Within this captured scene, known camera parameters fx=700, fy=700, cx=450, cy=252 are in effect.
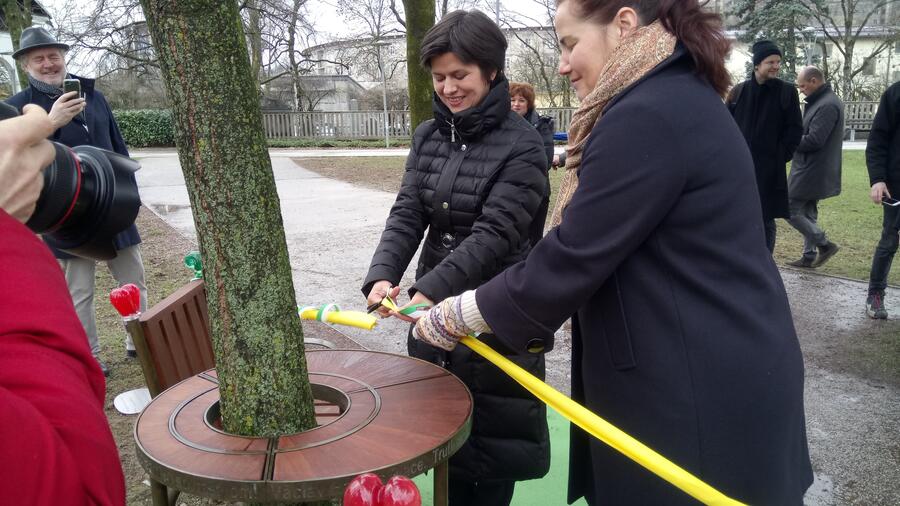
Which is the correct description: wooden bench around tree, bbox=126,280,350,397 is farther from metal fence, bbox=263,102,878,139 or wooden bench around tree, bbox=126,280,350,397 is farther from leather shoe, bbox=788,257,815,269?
metal fence, bbox=263,102,878,139

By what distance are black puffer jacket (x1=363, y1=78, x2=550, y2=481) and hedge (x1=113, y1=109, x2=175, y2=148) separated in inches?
1035

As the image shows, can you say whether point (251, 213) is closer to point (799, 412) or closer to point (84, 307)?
point (799, 412)

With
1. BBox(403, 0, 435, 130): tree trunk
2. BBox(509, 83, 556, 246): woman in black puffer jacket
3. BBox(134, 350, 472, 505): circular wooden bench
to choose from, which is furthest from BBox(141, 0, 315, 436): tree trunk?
BBox(403, 0, 435, 130): tree trunk

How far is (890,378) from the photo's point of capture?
4.26 meters

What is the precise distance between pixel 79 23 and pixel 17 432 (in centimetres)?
2877

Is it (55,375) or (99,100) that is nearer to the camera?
(55,375)

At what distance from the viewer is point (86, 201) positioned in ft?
4.23

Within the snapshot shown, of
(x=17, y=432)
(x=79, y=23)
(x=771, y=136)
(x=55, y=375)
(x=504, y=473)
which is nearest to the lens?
(x=17, y=432)

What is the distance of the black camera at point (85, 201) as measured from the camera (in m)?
1.18

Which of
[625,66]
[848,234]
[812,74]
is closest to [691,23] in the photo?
[625,66]

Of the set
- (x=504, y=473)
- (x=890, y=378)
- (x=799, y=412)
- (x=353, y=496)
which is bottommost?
(x=890, y=378)

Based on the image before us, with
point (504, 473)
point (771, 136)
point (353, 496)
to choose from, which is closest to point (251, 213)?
point (353, 496)

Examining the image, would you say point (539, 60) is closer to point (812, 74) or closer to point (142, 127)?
point (142, 127)

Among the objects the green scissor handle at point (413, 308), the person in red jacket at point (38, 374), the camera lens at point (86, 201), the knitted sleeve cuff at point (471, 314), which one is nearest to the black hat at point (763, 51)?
the green scissor handle at point (413, 308)
